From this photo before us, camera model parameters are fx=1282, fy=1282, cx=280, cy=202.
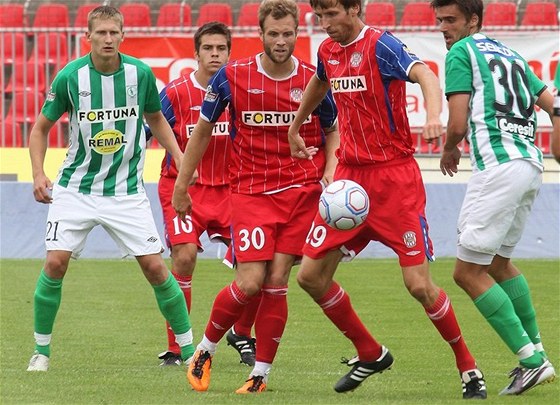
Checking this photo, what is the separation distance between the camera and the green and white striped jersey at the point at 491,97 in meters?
6.41

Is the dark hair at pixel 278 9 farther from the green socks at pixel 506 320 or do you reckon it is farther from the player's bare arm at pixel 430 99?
the green socks at pixel 506 320

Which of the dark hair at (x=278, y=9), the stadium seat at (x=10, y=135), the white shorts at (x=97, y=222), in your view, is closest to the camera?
the dark hair at (x=278, y=9)

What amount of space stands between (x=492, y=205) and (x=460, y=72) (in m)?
0.68

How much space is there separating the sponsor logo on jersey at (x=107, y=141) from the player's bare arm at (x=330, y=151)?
1.22 m

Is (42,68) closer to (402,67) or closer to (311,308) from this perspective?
(311,308)

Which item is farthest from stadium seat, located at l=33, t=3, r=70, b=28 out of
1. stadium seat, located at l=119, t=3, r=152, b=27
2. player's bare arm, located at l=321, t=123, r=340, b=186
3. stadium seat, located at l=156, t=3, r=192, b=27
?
player's bare arm, located at l=321, t=123, r=340, b=186

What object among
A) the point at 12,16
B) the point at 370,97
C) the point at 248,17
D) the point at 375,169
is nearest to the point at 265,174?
the point at 375,169

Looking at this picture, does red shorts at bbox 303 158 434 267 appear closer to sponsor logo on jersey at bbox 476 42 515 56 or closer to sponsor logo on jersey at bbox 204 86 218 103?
sponsor logo on jersey at bbox 476 42 515 56

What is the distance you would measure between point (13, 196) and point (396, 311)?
6536 mm

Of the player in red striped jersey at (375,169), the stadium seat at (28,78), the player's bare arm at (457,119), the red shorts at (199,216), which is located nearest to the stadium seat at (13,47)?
the stadium seat at (28,78)

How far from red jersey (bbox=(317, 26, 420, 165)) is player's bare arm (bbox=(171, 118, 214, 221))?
0.76 m

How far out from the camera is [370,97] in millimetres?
6539

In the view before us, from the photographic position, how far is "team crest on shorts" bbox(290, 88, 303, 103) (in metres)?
7.13

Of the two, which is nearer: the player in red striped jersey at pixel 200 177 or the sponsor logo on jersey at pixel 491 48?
the sponsor logo on jersey at pixel 491 48
